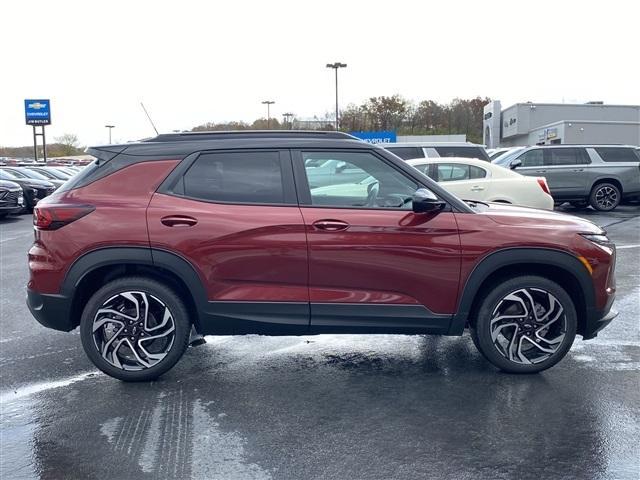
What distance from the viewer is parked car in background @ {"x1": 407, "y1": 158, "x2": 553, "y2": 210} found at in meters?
11.3

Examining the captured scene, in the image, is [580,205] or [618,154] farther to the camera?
[580,205]

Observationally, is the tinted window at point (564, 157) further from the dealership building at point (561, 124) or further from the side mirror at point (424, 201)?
the dealership building at point (561, 124)

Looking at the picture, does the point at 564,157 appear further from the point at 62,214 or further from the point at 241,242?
the point at 62,214

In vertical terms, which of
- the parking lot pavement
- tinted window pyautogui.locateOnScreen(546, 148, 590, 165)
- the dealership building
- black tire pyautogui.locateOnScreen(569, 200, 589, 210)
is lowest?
the parking lot pavement

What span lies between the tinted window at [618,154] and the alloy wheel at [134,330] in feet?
51.2

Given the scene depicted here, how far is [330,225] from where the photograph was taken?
4.70 meters

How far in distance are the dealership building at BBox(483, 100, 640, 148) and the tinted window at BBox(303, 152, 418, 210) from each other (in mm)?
36895

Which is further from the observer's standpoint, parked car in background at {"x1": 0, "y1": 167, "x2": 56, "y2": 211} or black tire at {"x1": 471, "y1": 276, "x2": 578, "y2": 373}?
parked car in background at {"x1": 0, "y1": 167, "x2": 56, "y2": 211}

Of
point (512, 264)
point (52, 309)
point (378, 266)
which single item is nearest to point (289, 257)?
point (378, 266)

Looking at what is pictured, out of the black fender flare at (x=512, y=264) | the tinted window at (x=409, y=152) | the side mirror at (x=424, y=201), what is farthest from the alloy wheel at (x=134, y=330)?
the tinted window at (x=409, y=152)

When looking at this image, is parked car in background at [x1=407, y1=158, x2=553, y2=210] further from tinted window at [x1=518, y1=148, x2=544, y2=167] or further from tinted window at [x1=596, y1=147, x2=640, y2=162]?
tinted window at [x1=596, y1=147, x2=640, y2=162]

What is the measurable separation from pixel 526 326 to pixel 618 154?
14555 millimetres

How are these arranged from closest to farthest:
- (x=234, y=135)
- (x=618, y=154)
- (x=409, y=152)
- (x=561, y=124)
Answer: (x=234, y=135) < (x=409, y=152) < (x=618, y=154) < (x=561, y=124)

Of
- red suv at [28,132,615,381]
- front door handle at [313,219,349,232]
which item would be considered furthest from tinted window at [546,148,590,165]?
front door handle at [313,219,349,232]
